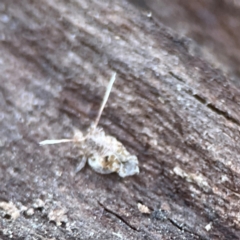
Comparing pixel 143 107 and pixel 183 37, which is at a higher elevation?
pixel 183 37

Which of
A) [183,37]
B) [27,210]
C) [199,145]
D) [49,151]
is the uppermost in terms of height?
[183,37]

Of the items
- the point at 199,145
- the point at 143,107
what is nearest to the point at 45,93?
the point at 143,107

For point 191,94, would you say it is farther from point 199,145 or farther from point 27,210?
point 27,210
